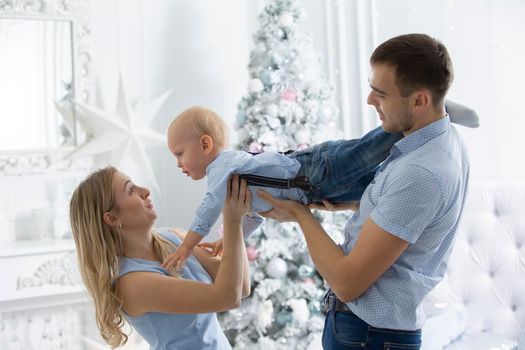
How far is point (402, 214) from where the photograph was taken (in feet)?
5.40

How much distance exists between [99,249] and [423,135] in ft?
3.06

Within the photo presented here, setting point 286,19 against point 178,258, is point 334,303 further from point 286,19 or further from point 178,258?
point 286,19

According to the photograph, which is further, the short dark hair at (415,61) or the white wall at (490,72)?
the white wall at (490,72)

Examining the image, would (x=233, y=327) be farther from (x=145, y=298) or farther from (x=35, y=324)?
(x=145, y=298)

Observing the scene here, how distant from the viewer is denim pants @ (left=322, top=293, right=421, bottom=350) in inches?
70.8

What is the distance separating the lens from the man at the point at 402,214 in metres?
1.65

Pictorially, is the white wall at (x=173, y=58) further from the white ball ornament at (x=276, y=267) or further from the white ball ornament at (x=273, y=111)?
the white ball ornament at (x=276, y=267)

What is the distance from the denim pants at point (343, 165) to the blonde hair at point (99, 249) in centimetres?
56

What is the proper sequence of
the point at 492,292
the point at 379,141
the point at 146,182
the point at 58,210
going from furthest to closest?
the point at 146,182, the point at 58,210, the point at 492,292, the point at 379,141

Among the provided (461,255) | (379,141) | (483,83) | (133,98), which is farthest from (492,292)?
(133,98)

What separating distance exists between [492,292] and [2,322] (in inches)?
103

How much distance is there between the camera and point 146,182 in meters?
4.76

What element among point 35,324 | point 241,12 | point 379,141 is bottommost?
point 35,324

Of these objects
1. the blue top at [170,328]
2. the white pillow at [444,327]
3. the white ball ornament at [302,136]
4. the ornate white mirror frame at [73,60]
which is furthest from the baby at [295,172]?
the ornate white mirror frame at [73,60]
